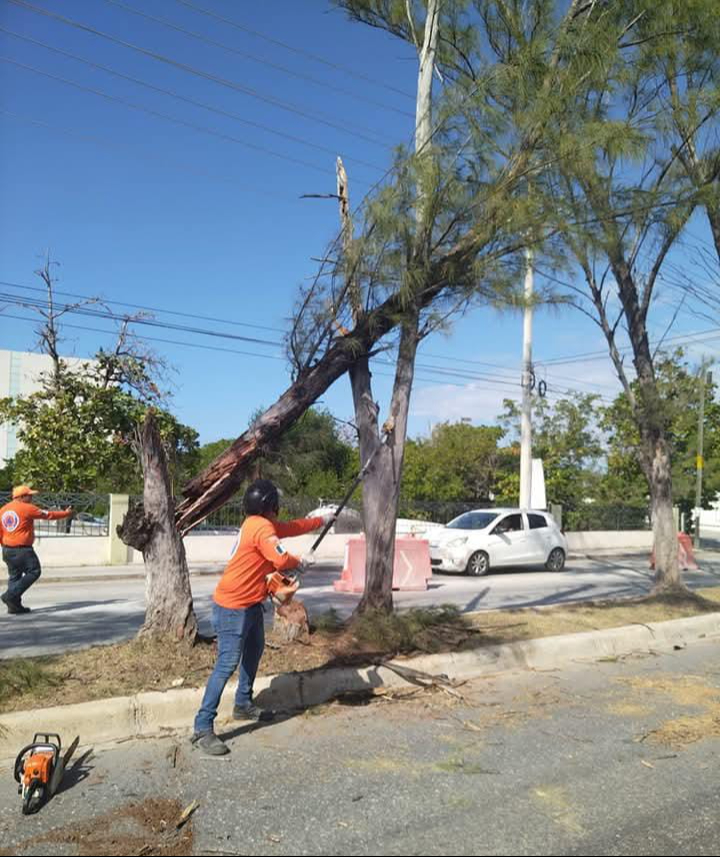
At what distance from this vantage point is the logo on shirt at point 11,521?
11.1 m

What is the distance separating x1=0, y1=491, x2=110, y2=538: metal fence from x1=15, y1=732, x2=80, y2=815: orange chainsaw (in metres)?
14.2

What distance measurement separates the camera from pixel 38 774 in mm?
4258

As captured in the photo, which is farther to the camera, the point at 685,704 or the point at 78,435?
the point at 78,435

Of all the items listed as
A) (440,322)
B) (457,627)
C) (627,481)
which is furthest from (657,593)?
(627,481)

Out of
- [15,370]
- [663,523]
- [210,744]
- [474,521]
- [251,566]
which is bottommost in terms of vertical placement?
[210,744]

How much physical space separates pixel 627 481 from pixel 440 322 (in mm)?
29091

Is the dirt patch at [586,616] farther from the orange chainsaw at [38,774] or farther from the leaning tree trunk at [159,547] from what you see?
the orange chainsaw at [38,774]

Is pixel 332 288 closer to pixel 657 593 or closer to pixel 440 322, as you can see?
pixel 440 322

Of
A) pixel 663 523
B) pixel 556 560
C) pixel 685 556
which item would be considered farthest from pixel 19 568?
pixel 685 556

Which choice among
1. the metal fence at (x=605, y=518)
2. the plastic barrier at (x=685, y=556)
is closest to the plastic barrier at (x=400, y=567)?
the plastic barrier at (x=685, y=556)

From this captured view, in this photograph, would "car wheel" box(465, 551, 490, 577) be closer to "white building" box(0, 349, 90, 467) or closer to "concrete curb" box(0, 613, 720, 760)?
"concrete curb" box(0, 613, 720, 760)

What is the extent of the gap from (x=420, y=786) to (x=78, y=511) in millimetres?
15104

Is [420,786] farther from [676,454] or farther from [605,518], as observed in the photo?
[676,454]

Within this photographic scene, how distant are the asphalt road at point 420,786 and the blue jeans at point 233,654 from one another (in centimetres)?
25
